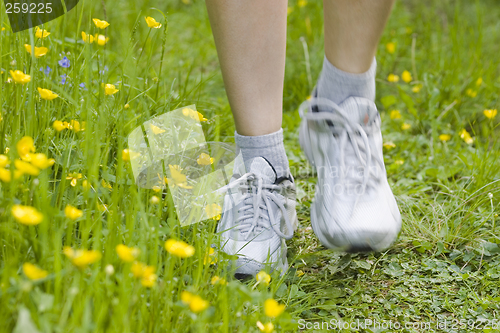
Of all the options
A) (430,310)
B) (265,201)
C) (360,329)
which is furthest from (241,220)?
(430,310)

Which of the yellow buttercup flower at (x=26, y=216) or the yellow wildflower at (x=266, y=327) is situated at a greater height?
the yellow buttercup flower at (x=26, y=216)

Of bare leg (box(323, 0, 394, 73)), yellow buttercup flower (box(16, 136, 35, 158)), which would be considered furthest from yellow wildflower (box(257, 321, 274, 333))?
bare leg (box(323, 0, 394, 73))

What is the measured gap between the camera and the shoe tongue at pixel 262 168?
43.5 inches

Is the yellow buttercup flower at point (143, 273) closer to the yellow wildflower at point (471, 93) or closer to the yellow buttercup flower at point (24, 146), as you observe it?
the yellow buttercup flower at point (24, 146)

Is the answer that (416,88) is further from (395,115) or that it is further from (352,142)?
(352,142)

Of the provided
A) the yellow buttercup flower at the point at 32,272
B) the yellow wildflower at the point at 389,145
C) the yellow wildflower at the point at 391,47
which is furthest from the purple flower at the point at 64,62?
the yellow wildflower at the point at 391,47

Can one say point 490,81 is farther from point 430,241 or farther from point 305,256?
point 305,256

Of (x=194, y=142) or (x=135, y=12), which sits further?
(x=135, y=12)

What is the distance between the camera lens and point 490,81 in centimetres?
199

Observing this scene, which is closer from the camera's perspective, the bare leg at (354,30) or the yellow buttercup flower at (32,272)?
the yellow buttercup flower at (32,272)

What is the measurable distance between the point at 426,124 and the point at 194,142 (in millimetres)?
1085

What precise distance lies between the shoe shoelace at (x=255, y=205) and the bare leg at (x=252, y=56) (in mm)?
124

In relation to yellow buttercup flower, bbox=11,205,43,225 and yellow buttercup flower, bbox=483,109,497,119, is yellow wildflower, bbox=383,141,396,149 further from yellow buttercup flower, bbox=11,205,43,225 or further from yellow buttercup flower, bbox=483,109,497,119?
yellow buttercup flower, bbox=11,205,43,225

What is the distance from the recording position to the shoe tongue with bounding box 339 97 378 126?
109cm
